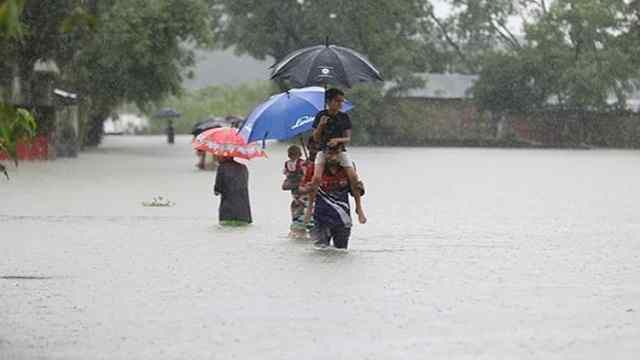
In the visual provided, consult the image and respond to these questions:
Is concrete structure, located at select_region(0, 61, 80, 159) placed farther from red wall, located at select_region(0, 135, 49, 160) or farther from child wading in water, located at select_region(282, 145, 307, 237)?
child wading in water, located at select_region(282, 145, 307, 237)

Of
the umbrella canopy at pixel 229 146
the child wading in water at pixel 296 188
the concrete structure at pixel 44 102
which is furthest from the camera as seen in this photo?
the concrete structure at pixel 44 102

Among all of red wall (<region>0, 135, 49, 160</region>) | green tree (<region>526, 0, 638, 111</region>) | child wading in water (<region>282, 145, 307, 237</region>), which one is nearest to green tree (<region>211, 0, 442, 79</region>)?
green tree (<region>526, 0, 638, 111</region>)

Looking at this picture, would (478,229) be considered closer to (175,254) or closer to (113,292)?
(175,254)

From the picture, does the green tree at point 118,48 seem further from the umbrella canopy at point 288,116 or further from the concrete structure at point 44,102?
the umbrella canopy at point 288,116

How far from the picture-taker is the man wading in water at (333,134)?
14.6m

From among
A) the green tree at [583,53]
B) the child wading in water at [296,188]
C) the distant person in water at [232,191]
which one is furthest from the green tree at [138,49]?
the child wading in water at [296,188]

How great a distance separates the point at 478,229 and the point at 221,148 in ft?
11.9

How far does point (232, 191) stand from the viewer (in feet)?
58.4

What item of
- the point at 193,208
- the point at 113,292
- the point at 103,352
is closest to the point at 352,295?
the point at 113,292

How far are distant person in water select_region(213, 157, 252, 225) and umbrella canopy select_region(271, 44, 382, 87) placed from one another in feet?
7.50

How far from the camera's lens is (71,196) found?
81.7ft

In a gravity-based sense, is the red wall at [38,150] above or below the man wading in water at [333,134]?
below

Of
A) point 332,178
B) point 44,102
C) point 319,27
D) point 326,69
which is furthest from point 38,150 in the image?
point 319,27

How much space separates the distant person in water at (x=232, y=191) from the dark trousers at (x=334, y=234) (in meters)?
2.90
